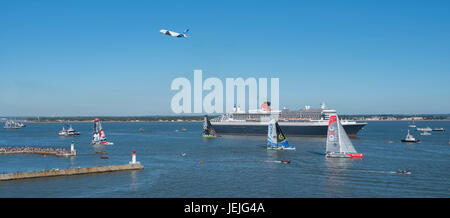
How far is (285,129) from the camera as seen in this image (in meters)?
89.4

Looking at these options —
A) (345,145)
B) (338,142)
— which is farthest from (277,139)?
(345,145)

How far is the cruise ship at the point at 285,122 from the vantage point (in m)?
86.9

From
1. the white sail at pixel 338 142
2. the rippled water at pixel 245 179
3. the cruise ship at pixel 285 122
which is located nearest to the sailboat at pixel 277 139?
the rippled water at pixel 245 179

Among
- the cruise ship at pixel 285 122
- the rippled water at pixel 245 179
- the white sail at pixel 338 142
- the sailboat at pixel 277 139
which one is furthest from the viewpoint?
the cruise ship at pixel 285 122

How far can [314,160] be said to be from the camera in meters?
44.6

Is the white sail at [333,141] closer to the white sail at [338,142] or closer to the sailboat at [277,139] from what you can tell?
the white sail at [338,142]

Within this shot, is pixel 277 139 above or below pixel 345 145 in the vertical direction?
above

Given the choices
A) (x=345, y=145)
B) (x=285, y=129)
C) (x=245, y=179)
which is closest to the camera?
(x=245, y=179)

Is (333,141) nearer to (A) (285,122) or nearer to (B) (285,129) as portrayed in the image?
(B) (285,129)

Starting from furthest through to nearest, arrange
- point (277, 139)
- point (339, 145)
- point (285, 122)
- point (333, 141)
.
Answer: point (285, 122), point (277, 139), point (333, 141), point (339, 145)

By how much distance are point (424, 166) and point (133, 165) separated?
27881 millimetres

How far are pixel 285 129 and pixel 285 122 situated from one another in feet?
8.86

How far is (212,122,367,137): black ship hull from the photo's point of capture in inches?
3386
